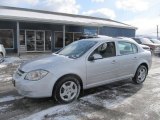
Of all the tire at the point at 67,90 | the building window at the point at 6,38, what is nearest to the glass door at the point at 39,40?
the building window at the point at 6,38

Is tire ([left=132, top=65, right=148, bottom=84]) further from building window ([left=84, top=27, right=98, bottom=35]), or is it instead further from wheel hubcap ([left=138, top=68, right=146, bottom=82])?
building window ([left=84, top=27, right=98, bottom=35])

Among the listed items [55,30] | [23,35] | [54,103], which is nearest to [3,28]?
[23,35]

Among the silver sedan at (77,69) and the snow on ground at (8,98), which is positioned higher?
the silver sedan at (77,69)

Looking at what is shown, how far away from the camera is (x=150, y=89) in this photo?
7.21 metres

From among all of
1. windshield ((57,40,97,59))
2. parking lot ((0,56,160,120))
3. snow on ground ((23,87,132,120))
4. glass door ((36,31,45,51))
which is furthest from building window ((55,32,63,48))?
snow on ground ((23,87,132,120))

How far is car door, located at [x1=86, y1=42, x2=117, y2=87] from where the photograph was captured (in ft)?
20.3

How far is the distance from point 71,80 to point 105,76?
3.99 ft

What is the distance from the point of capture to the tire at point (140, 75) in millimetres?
7801

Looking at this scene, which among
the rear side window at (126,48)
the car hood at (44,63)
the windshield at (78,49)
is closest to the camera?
the car hood at (44,63)

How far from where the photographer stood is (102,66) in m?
6.38

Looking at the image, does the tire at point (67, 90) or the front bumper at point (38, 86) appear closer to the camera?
the front bumper at point (38, 86)

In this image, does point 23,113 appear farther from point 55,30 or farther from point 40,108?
point 55,30

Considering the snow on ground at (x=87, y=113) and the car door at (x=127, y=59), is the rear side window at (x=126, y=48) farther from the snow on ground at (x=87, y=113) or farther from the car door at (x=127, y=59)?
the snow on ground at (x=87, y=113)

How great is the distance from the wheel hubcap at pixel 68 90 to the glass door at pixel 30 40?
17.5 metres
